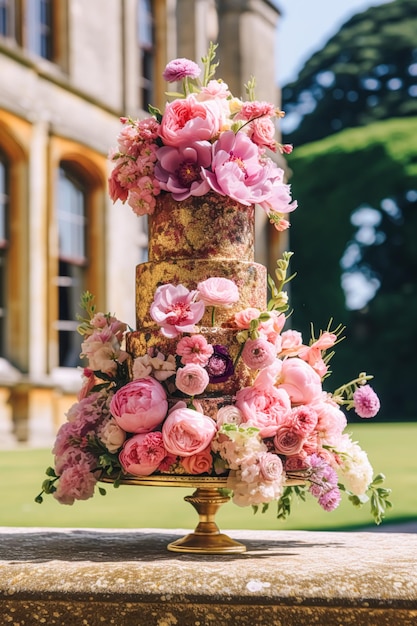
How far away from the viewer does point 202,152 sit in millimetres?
4152

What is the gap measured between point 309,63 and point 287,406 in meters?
32.3

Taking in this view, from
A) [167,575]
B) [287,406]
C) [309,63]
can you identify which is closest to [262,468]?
[287,406]

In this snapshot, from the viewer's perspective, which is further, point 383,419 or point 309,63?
point 309,63

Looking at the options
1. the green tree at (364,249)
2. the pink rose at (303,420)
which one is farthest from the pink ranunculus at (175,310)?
the green tree at (364,249)

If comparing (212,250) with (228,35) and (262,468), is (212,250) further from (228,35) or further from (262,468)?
(228,35)

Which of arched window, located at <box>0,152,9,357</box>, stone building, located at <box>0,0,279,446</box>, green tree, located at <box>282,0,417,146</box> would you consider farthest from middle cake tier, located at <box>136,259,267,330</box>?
green tree, located at <box>282,0,417,146</box>

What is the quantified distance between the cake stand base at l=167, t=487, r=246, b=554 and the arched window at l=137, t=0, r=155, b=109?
538 inches

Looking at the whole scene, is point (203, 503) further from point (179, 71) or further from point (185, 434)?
point (179, 71)

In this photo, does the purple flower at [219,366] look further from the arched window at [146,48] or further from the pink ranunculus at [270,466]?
the arched window at [146,48]

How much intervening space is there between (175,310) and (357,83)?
31362mm

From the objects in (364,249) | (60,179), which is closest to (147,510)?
(60,179)

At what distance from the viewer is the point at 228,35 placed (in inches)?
823

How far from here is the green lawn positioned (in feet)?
24.3

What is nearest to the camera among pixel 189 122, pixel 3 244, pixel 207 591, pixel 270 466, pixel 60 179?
pixel 207 591
